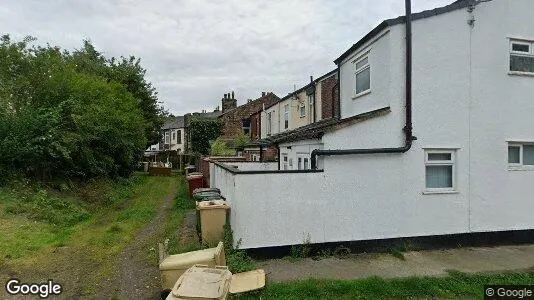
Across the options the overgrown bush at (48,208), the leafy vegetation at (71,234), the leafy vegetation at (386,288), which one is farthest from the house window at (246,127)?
the leafy vegetation at (386,288)

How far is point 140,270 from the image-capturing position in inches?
291

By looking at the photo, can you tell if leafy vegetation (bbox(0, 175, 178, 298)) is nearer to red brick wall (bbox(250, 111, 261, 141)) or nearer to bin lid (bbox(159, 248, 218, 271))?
bin lid (bbox(159, 248, 218, 271))

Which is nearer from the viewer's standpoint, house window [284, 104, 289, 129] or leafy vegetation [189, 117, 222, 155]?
house window [284, 104, 289, 129]

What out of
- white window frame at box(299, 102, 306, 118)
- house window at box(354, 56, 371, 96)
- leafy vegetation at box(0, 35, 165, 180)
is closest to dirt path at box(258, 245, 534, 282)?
house window at box(354, 56, 371, 96)

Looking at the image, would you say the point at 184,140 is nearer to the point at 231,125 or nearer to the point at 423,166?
the point at 231,125

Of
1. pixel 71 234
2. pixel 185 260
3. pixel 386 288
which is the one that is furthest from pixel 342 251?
pixel 71 234

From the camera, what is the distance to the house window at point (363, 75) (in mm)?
10203

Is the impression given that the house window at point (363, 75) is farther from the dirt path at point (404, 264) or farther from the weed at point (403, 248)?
the dirt path at point (404, 264)

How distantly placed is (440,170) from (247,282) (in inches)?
230

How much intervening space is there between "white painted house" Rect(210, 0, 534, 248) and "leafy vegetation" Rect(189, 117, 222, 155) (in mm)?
31240

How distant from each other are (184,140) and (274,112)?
2889cm

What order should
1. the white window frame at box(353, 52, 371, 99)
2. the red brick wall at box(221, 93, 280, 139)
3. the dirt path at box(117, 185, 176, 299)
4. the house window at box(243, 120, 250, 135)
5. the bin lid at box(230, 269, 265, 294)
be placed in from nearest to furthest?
the bin lid at box(230, 269, 265, 294) → the dirt path at box(117, 185, 176, 299) → the white window frame at box(353, 52, 371, 99) → the red brick wall at box(221, 93, 280, 139) → the house window at box(243, 120, 250, 135)

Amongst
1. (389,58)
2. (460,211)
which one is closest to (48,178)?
(389,58)

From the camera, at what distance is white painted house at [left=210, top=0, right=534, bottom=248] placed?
8195 mm
